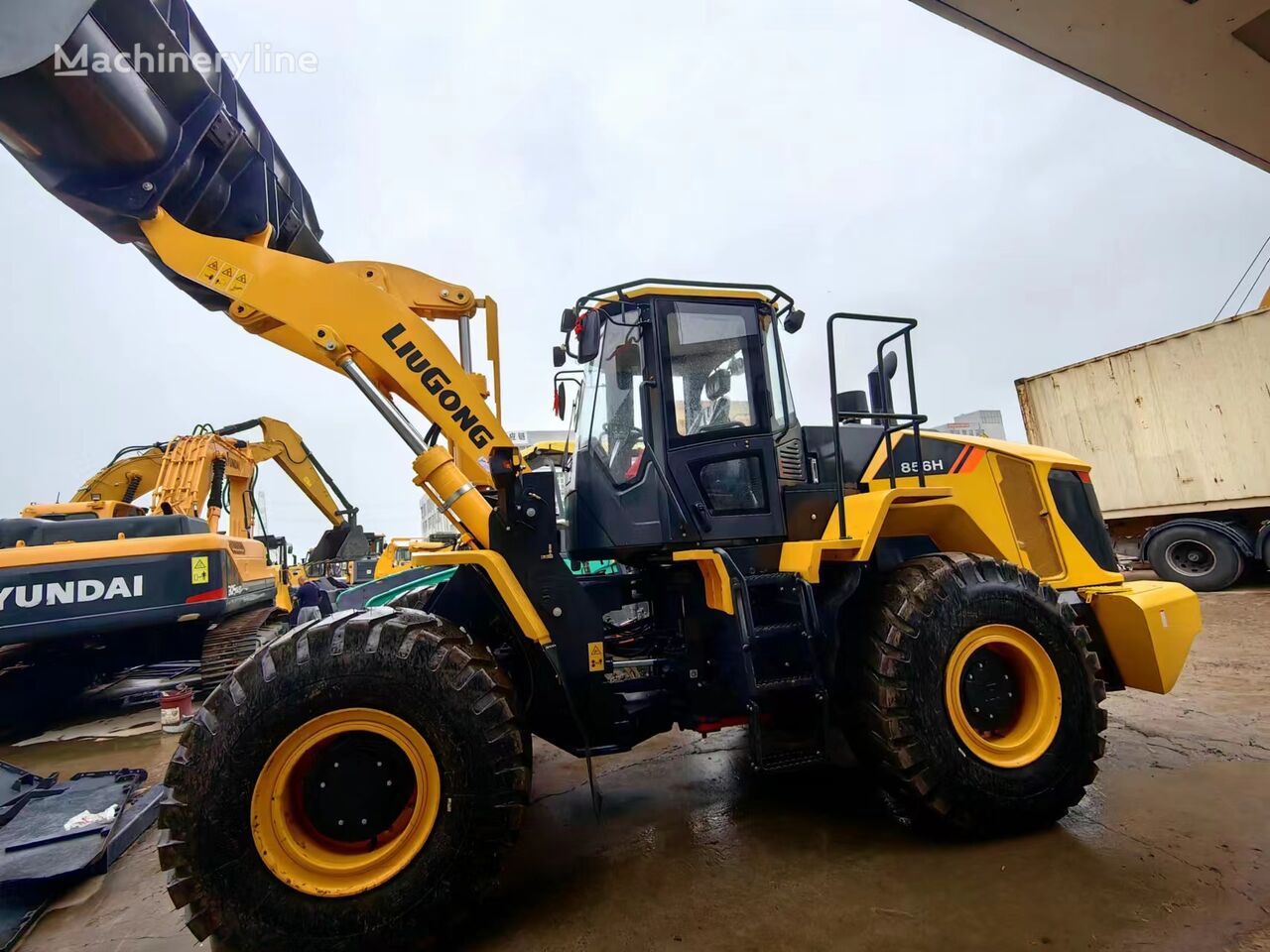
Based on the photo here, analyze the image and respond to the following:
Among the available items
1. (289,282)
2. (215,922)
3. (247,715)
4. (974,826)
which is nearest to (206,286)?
(289,282)

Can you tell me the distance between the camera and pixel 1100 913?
7.39 ft

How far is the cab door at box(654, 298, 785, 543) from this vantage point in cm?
333

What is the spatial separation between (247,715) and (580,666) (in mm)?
1343

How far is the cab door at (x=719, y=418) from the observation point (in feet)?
10.9

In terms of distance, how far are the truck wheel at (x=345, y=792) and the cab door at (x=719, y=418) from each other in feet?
4.81

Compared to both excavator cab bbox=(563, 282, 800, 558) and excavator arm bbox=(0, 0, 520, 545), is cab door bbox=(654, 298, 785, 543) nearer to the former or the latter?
excavator cab bbox=(563, 282, 800, 558)

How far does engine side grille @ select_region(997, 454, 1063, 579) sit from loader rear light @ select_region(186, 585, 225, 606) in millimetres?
6969

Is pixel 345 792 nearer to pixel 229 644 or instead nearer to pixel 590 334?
pixel 590 334

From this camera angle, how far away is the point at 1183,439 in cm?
970

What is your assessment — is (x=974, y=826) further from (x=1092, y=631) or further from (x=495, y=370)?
(x=495, y=370)

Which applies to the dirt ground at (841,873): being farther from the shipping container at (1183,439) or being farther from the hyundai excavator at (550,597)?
the shipping container at (1183,439)

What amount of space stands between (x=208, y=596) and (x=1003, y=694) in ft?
22.0

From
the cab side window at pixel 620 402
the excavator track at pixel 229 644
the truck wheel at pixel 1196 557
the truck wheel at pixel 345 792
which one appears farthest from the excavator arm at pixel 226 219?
the truck wheel at pixel 1196 557

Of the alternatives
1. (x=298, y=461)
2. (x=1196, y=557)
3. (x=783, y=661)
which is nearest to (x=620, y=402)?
(x=783, y=661)
